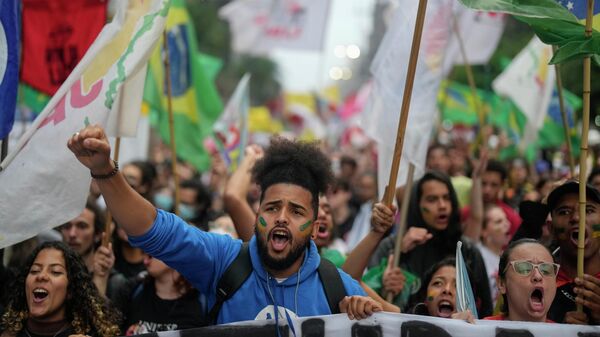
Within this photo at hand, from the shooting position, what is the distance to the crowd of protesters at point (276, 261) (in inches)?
131

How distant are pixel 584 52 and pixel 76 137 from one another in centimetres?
205

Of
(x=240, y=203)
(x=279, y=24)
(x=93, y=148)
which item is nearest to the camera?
(x=93, y=148)

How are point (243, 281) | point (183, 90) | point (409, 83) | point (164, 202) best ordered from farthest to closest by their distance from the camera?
1. point (183, 90)
2. point (164, 202)
3. point (409, 83)
4. point (243, 281)

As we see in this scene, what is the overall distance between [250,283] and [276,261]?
0.46 feet

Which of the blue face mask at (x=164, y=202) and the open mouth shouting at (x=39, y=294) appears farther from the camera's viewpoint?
the blue face mask at (x=164, y=202)

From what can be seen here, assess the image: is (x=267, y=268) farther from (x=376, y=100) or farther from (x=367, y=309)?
(x=376, y=100)

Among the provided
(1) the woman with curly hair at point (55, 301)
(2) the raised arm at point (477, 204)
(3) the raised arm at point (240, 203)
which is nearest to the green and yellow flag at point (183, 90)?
(2) the raised arm at point (477, 204)

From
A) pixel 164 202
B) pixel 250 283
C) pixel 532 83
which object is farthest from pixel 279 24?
pixel 250 283

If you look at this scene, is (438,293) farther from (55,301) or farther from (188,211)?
(188,211)

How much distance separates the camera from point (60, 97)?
378 cm

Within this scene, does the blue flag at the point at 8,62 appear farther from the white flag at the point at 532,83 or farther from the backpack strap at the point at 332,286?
the white flag at the point at 532,83

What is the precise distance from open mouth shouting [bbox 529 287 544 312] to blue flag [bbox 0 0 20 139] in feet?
7.84

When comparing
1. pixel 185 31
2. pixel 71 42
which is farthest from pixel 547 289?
pixel 185 31

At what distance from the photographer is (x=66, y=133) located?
3.77 m
